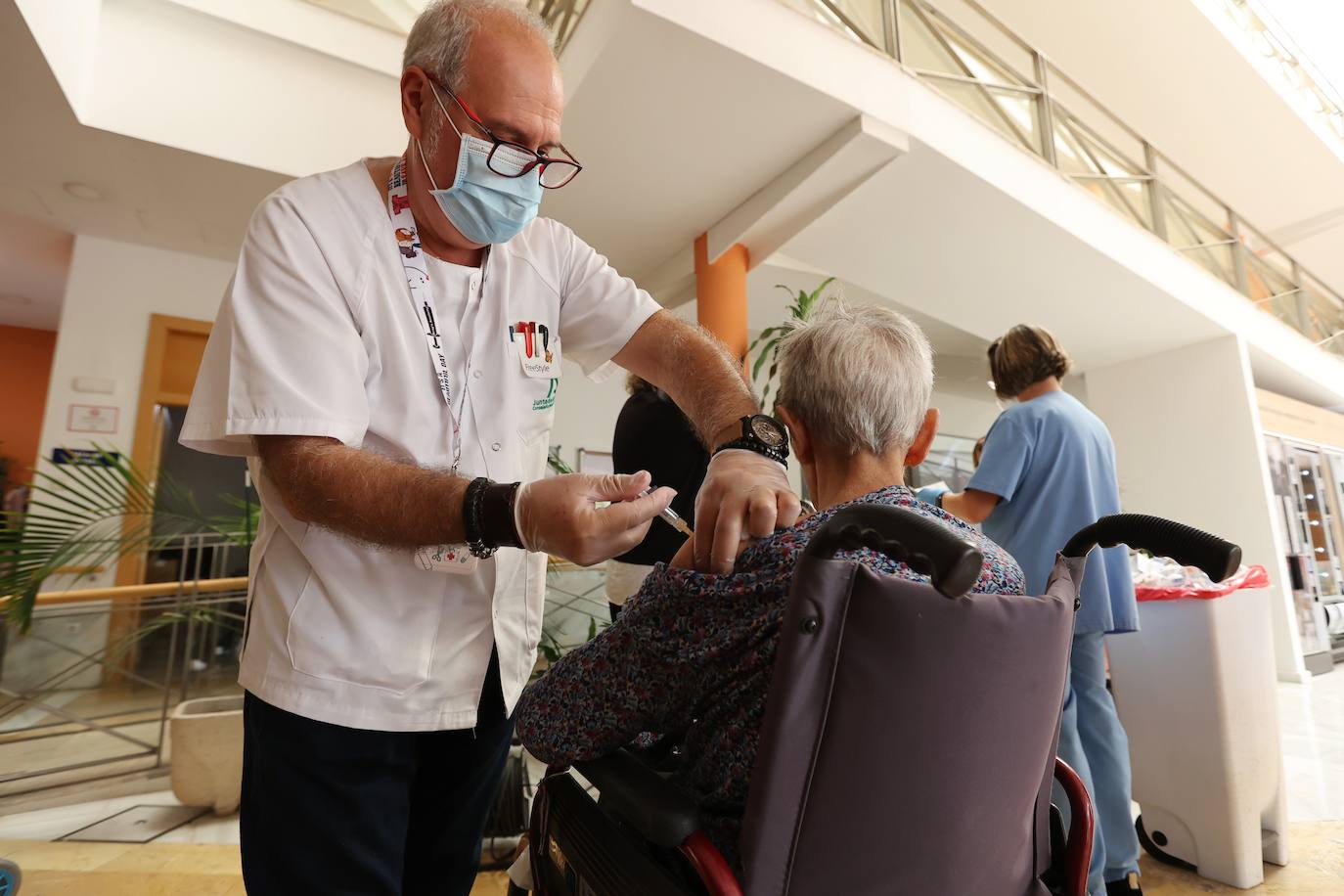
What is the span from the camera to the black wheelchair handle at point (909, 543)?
0.48 m

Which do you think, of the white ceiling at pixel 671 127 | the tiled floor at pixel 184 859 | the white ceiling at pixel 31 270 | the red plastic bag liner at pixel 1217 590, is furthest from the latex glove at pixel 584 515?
the white ceiling at pixel 31 270

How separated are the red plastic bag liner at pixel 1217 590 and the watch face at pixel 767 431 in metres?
1.93

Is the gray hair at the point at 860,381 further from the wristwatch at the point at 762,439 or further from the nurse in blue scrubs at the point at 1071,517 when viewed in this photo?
the nurse in blue scrubs at the point at 1071,517

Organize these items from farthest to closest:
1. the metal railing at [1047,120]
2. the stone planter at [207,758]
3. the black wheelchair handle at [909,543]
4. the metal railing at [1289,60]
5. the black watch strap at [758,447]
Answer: the metal railing at [1289,60], the metal railing at [1047,120], the stone planter at [207,758], the black watch strap at [758,447], the black wheelchair handle at [909,543]

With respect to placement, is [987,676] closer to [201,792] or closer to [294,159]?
[201,792]

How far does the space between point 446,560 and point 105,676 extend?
2927mm

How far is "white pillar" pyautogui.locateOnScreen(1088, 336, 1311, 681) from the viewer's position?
5.68 metres

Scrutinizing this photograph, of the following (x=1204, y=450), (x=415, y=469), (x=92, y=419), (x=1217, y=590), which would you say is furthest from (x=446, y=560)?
(x=1204, y=450)

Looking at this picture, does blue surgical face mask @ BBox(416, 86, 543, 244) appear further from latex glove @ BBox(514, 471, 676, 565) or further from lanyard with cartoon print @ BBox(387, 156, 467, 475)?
latex glove @ BBox(514, 471, 676, 565)

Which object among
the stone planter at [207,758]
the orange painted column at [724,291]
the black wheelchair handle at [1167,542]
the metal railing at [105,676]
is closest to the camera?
the black wheelchair handle at [1167,542]

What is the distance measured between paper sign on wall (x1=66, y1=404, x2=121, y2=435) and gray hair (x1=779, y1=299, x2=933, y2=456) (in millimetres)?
5115

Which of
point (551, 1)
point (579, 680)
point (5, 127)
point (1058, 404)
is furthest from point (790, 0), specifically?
point (5, 127)

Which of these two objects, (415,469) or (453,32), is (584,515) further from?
(453,32)

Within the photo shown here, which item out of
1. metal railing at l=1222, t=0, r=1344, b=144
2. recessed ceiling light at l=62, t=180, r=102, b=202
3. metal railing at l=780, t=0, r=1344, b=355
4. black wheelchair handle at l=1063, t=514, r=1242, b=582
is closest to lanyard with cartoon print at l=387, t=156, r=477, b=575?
black wheelchair handle at l=1063, t=514, r=1242, b=582
